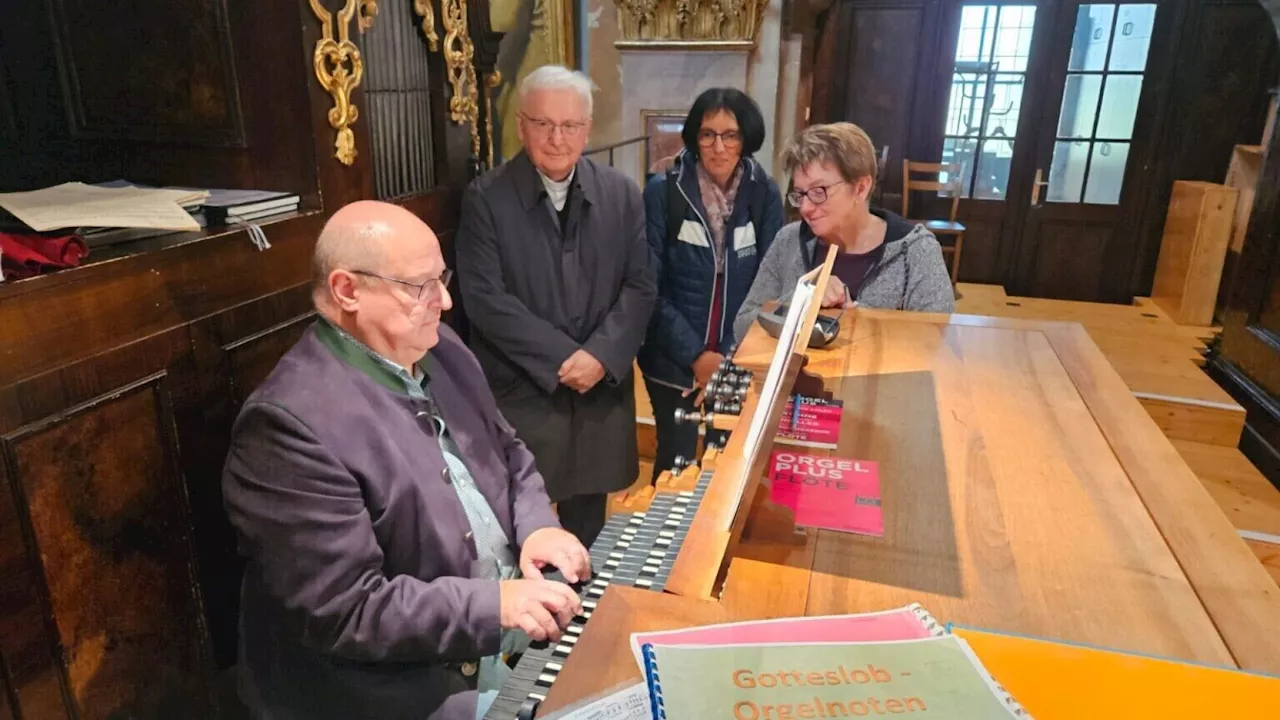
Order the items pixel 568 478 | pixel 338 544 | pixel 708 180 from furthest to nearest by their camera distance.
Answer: pixel 708 180 → pixel 568 478 → pixel 338 544

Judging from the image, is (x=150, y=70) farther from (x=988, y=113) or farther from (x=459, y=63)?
(x=988, y=113)

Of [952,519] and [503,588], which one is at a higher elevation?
[952,519]

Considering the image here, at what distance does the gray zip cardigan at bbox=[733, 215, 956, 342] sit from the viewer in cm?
203

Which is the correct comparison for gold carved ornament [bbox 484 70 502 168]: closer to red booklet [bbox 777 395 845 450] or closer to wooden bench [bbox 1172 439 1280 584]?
red booklet [bbox 777 395 845 450]

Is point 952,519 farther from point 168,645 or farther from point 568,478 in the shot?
point 168,645

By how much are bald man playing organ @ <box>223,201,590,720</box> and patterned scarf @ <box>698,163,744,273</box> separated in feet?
3.85

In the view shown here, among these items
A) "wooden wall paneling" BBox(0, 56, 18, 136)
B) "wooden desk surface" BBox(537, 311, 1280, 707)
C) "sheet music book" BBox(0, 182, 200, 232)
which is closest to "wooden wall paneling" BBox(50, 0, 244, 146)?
"wooden wall paneling" BBox(0, 56, 18, 136)

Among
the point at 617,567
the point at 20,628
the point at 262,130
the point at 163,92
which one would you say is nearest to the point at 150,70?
the point at 163,92

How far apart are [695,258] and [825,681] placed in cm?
173

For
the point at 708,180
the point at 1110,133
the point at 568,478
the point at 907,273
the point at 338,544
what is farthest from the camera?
the point at 1110,133

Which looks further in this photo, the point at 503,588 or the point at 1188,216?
the point at 1188,216

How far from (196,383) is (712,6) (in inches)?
166

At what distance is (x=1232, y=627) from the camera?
38.2 inches

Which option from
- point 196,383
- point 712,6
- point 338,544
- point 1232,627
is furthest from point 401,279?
point 712,6
